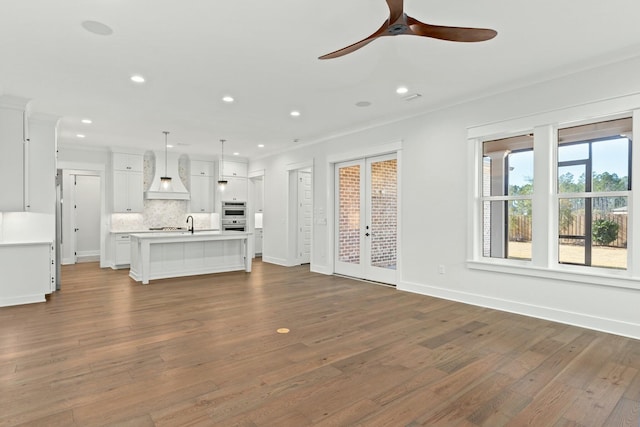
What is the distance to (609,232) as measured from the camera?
383 centimetres

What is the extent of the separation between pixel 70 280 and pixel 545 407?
7.38 meters

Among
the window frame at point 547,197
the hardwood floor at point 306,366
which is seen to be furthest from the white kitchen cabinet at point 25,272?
the window frame at point 547,197

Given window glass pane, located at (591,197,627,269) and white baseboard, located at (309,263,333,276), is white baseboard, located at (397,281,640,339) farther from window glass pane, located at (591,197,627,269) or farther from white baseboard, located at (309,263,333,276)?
white baseboard, located at (309,263,333,276)

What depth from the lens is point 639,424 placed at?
2.07 metres

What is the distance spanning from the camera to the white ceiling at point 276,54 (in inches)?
111

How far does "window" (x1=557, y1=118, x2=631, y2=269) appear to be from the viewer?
3729mm

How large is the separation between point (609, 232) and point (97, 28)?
5400mm

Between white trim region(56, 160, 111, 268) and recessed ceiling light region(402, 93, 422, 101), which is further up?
recessed ceiling light region(402, 93, 422, 101)

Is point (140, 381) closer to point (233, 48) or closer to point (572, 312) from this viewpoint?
point (233, 48)

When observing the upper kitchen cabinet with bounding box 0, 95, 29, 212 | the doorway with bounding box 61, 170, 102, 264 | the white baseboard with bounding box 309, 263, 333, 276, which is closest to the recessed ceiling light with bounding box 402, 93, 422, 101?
the white baseboard with bounding box 309, 263, 333, 276

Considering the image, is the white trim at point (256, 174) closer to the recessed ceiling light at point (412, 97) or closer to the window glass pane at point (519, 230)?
the recessed ceiling light at point (412, 97)

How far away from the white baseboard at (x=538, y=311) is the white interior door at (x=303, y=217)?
3.50 metres

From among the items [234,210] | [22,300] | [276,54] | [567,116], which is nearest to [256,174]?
[234,210]

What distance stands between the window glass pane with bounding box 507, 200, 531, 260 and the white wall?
337 mm
